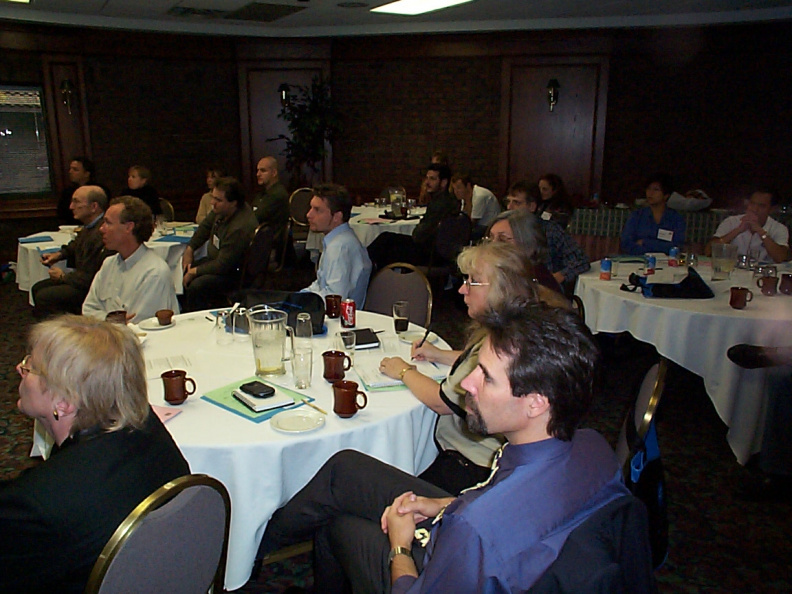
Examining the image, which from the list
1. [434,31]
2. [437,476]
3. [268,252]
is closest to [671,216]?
[268,252]

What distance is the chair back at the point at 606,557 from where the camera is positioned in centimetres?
116

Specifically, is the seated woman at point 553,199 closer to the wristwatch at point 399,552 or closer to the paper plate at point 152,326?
the paper plate at point 152,326

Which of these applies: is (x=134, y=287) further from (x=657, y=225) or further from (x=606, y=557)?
(x=657, y=225)

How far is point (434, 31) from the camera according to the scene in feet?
27.9

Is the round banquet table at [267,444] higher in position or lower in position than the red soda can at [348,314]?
lower

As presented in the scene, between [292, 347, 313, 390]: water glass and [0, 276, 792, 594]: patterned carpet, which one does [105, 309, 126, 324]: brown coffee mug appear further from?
[292, 347, 313, 390]: water glass

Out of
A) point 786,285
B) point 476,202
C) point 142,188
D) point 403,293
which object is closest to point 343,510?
point 403,293

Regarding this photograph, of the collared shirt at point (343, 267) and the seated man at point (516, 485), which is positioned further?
the collared shirt at point (343, 267)

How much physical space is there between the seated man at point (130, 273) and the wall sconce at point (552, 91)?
6.44m

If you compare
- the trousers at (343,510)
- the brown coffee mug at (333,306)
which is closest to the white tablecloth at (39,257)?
the brown coffee mug at (333,306)

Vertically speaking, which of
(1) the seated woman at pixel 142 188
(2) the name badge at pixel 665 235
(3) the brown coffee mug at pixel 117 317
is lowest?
(3) the brown coffee mug at pixel 117 317

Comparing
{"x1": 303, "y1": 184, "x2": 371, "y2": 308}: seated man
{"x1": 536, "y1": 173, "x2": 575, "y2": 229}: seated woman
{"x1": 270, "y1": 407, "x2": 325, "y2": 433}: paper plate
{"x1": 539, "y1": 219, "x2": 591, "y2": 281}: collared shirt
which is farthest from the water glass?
{"x1": 536, "y1": 173, "x2": 575, "y2": 229}: seated woman

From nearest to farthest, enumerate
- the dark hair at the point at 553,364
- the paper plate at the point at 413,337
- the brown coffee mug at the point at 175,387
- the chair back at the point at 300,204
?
the dark hair at the point at 553,364
the brown coffee mug at the point at 175,387
the paper plate at the point at 413,337
the chair back at the point at 300,204

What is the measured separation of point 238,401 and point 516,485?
1159 mm
